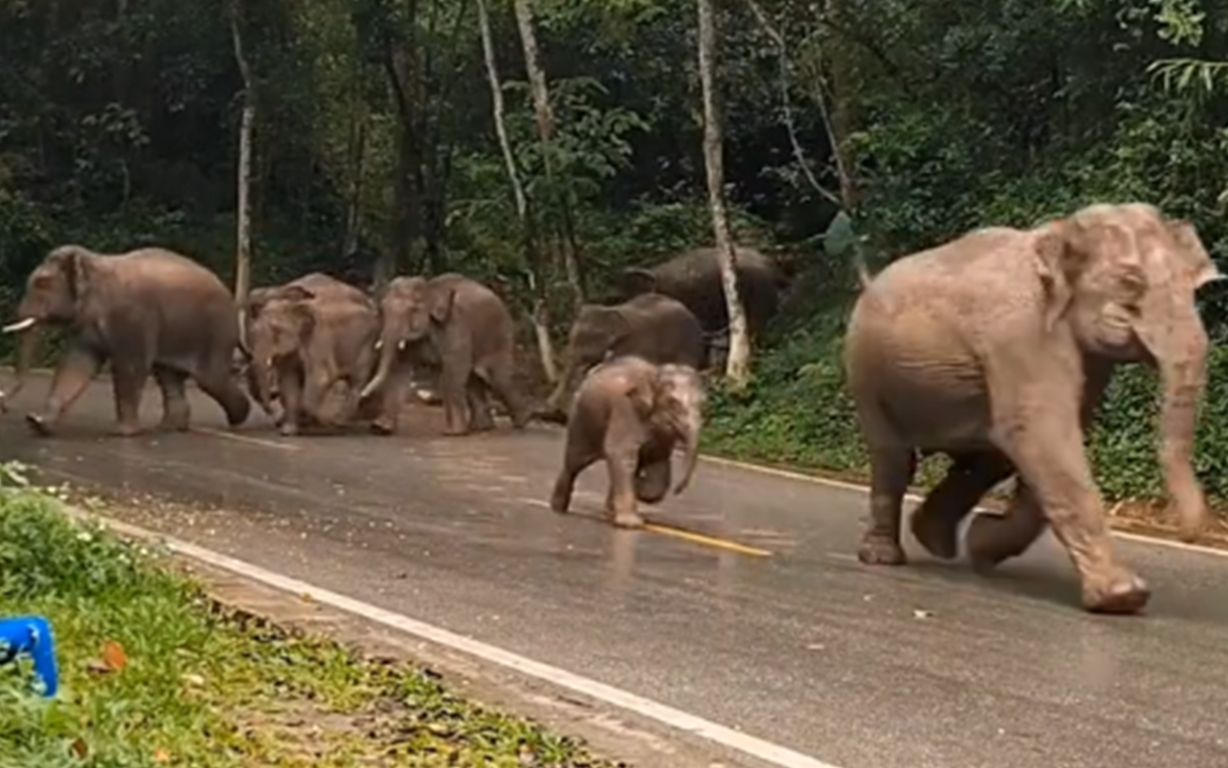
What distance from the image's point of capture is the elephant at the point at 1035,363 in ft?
36.9

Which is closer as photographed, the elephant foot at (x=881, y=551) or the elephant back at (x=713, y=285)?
the elephant foot at (x=881, y=551)

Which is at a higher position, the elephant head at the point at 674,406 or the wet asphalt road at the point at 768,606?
the elephant head at the point at 674,406

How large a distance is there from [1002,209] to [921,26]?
11.6 ft

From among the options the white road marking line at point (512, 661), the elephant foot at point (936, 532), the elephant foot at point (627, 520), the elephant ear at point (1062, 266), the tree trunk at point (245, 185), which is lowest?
the white road marking line at point (512, 661)

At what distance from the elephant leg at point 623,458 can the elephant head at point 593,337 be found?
9.12 m

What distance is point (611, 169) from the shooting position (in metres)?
27.4

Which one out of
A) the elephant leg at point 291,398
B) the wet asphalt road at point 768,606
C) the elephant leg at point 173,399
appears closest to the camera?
the wet asphalt road at point 768,606

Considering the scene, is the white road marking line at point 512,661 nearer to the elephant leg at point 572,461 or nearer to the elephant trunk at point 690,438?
the elephant leg at point 572,461

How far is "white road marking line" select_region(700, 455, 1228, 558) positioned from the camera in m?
14.2

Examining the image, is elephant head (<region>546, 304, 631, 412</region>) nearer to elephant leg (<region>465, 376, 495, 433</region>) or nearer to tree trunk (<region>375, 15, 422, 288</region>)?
elephant leg (<region>465, 376, 495, 433</region>)

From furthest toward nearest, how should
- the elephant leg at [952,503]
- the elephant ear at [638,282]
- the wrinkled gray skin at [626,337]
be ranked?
1. the elephant ear at [638,282]
2. the wrinkled gray skin at [626,337]
3. the elephant leg at [952,503]

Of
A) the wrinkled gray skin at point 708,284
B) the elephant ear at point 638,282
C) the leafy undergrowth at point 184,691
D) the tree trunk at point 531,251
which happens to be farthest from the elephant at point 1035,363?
Result: the elephant ear at point 638,282

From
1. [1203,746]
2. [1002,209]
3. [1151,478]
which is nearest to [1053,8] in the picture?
[1002,209]

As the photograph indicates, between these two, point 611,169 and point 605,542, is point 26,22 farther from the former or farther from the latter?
point 605,542
